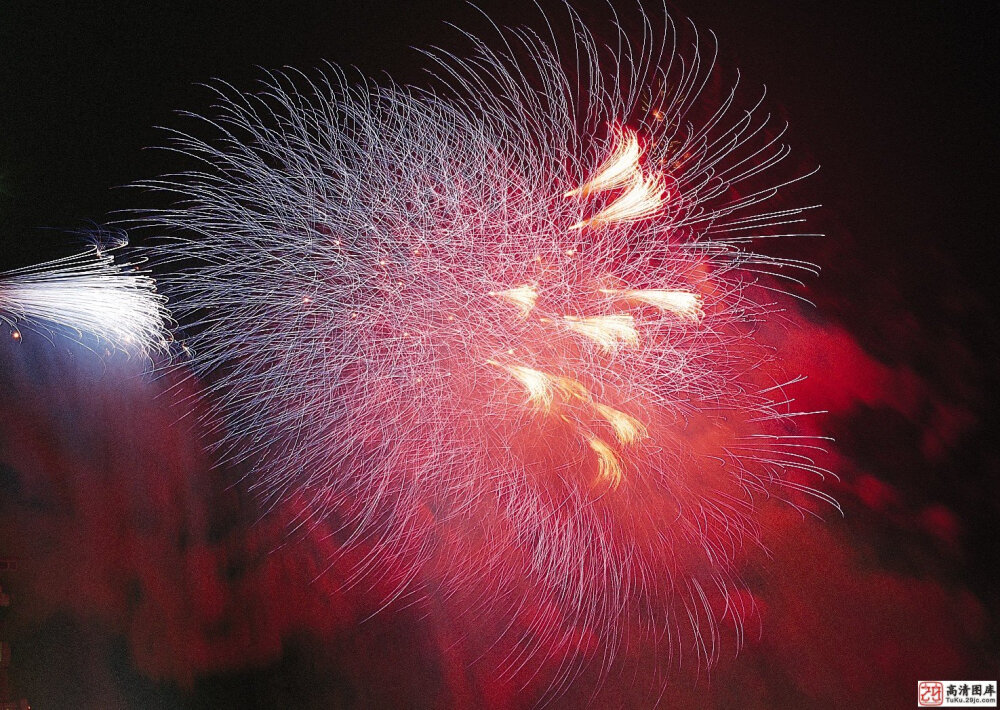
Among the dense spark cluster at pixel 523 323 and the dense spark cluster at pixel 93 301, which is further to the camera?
the dense spark cluster at pixel 93 301

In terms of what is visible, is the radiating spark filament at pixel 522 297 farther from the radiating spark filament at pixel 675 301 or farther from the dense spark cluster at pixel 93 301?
the dense spark cluster at pixel 93 301

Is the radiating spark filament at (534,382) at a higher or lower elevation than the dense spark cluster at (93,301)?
lower

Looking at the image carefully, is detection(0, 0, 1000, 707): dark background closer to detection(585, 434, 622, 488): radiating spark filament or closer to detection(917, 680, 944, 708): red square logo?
detection(917, 680, 944, 708): red square logo

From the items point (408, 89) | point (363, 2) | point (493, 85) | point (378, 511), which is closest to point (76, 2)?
point (363, 2)

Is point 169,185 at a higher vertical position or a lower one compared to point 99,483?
higher

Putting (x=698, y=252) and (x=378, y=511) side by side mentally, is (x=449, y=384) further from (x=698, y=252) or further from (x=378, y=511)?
(x=698, y=252)

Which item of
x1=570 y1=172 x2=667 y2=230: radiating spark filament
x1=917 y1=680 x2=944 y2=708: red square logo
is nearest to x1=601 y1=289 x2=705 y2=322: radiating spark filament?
x1=570 y1=172 x2=667 y2=230: radiating spark filament

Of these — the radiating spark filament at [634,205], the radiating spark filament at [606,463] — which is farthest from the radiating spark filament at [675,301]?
the radiating spark filament at [606,463]
